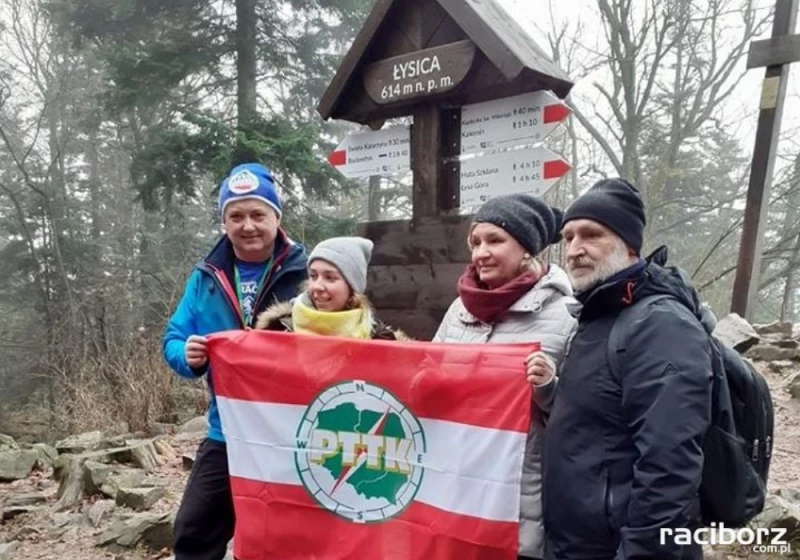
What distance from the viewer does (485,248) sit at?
250 cm

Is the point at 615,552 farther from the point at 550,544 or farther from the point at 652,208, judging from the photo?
the point at 652,208

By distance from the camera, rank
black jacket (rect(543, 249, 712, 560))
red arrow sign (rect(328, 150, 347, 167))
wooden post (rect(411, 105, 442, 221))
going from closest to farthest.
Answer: black jacket (rect(543, 249, 712, 560)) < wooden post (rect(411, 105, 442, 221)) < red arrow sign (rect(328, 150, 347, 167))

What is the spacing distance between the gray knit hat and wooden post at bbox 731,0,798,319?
539 cm

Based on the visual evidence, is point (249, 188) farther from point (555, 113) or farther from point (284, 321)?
point (555, 113)

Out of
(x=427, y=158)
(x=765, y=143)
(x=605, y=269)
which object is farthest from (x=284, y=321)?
(x=765, y=143)

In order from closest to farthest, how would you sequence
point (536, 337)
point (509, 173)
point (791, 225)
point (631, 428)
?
1. point (631, 428)
2. point (536, 337)
3. point (509, 173)
4. point (791, 225)

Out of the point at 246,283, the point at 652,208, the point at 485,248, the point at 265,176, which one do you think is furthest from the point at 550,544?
the point at 652,208

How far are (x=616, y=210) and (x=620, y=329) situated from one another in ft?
1.34

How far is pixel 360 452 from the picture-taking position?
2.67m

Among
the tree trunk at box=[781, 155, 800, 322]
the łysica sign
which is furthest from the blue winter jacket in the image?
the tree trunk at box=[781, 155, 800, 322]

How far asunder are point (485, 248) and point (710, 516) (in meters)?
1.17

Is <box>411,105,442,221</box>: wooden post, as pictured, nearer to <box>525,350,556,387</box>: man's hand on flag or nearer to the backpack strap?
<box>525,350,556,387</box>: man's hand on flag

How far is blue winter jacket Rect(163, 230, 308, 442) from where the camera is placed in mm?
3047

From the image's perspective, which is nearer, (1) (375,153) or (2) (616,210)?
(2) (616,210)
